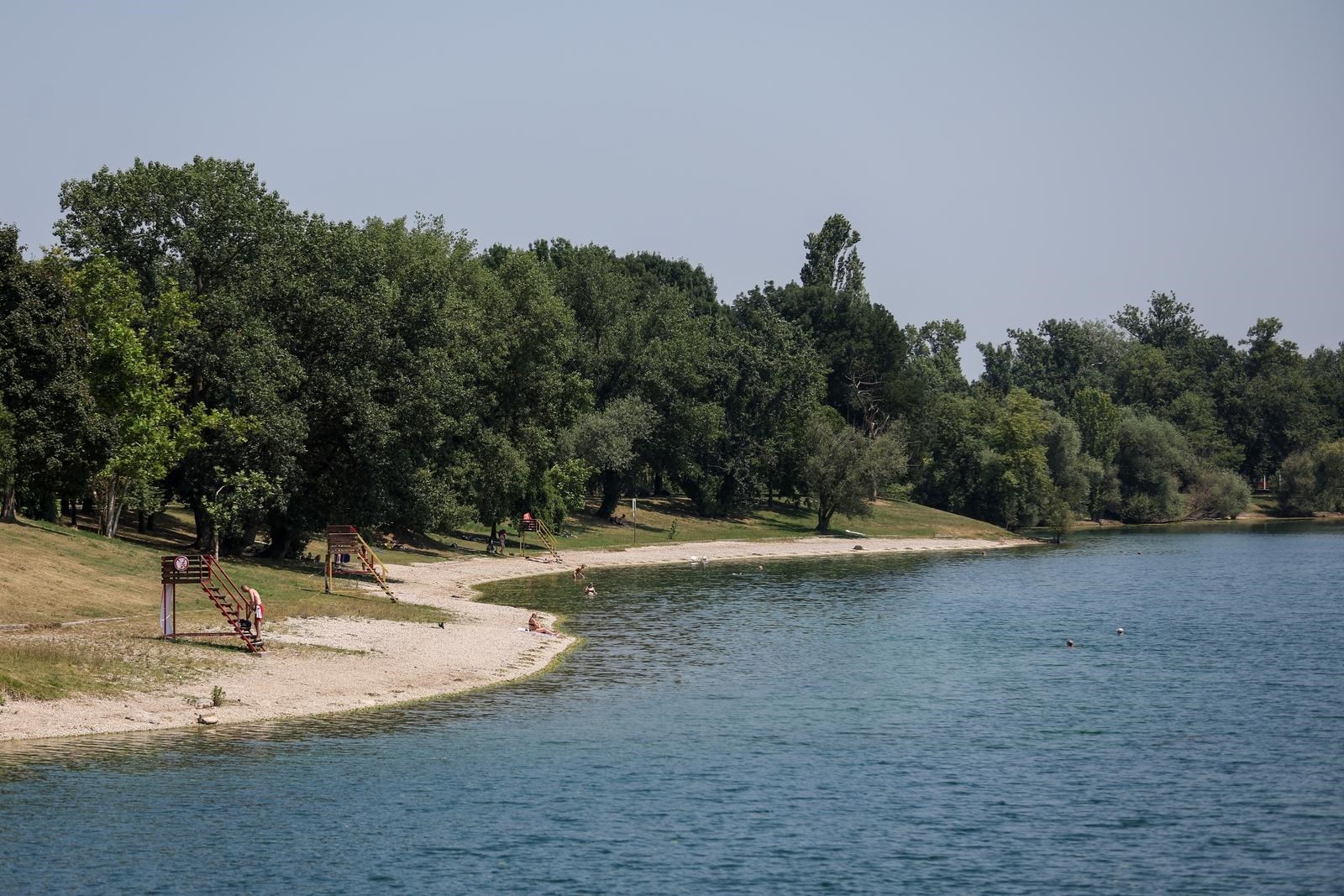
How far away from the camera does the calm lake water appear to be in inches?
1163

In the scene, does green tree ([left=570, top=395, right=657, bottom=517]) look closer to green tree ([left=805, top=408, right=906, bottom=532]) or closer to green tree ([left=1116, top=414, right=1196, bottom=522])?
green tree ([left=805, top=408, right=906, bottom=532])

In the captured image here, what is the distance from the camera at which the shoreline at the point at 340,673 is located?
40406 mm

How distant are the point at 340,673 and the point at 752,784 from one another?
19492 mm

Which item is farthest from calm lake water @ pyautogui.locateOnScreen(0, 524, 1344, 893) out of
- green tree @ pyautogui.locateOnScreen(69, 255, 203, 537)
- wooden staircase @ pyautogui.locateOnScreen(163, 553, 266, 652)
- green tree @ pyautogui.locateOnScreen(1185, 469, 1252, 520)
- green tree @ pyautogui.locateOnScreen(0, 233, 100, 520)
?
green tree @ pyautogui.locateOnScreen(1185, 469, 1252, 520)

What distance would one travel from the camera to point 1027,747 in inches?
1657

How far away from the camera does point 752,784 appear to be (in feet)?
121

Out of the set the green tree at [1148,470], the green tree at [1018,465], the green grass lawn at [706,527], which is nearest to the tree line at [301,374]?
the green grass lawn at [706,527]

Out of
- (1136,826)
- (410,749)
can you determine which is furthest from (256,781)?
(1136,826)

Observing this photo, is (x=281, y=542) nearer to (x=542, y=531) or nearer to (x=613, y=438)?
(x=542, y=531)

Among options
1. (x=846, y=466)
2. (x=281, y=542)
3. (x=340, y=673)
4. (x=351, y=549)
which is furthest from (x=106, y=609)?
(x=846, y=466)

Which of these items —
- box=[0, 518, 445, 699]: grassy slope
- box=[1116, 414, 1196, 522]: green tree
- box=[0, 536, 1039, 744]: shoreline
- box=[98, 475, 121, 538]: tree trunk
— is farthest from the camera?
box=[1116, 414, 1196, 522]: green tree

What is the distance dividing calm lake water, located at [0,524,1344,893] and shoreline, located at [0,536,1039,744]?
5.67ft

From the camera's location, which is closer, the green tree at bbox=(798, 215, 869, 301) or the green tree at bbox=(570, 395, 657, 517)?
the green tree at bbox=(570, 395, 657, 517)

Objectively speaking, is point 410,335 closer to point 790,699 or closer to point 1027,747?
point 790,699
